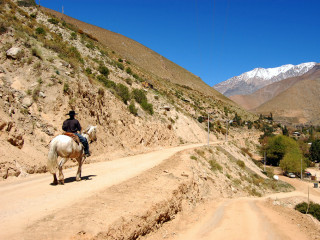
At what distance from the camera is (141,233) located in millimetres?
7832

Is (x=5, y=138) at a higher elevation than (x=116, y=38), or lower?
lower

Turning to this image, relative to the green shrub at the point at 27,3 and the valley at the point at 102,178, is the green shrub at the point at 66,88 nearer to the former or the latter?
the valley at the point at 102,178

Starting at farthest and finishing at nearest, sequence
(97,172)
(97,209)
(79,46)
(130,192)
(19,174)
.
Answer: (79,46), (97,172), (19,174), (130,192), (97,209)

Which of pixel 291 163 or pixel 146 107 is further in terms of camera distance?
pixel 291 163

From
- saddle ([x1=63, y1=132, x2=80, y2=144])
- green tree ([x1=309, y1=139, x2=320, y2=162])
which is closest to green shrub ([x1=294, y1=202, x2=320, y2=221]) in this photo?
saddle ([x1=63, y1=132, x2=80, y2=144])

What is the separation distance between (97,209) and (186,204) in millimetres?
6569

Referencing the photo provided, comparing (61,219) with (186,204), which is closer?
(61,219)

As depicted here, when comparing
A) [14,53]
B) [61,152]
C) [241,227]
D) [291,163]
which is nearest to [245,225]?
[241,227]

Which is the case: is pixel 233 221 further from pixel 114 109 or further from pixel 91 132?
pixel 114 109

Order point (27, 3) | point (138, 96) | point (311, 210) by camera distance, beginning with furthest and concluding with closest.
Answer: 1. point (27, 3)
2. point (138, 96)
3. point (311, 210)

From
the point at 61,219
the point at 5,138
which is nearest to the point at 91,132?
the point at 5,138

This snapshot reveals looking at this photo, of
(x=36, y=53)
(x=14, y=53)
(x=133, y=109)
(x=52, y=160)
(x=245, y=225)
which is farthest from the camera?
(x=133, y=109)

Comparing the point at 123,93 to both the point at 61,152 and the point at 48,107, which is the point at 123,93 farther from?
the point at 61,152

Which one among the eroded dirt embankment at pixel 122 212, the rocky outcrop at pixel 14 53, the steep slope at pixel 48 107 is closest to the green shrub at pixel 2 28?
the steep slope at pixel 48 107
